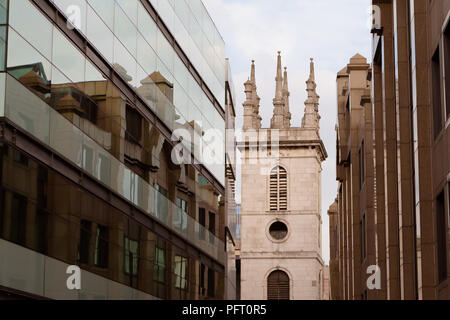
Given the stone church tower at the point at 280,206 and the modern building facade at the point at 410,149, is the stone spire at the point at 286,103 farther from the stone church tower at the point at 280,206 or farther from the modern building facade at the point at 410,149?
the modern building facade at the point at 410,149

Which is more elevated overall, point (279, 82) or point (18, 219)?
point (279, 82)

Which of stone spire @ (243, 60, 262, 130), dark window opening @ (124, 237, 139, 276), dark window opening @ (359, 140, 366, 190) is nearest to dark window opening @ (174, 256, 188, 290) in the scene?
dark window opening @ (124, 237, 139, 276)

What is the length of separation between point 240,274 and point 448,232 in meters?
97.2

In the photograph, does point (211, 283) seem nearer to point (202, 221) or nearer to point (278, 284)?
point (202, 221)

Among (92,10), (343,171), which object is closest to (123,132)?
(92,10)

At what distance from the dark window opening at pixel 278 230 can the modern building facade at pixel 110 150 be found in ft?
223

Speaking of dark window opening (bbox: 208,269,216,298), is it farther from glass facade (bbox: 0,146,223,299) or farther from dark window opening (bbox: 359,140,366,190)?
dark window opening (bbox: 359,140,366,190)

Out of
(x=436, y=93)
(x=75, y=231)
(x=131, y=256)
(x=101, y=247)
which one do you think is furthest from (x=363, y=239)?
(x=436, y=93)

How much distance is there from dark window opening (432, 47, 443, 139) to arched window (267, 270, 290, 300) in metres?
92.7

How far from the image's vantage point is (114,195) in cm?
3047

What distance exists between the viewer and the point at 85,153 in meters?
27.2

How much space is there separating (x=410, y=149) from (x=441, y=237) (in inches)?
189

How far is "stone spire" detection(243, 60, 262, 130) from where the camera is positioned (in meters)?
118
